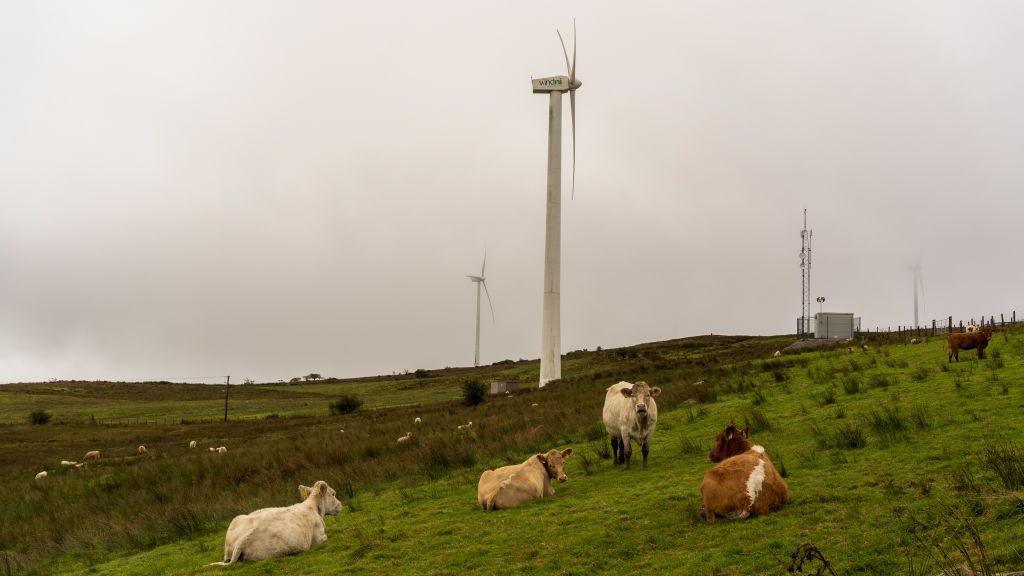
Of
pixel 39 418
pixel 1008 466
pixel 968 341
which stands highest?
pixel 968 341

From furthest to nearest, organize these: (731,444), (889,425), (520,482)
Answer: (889,425), (520,482), (731,444)

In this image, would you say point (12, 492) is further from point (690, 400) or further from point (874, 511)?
point (874, 511)

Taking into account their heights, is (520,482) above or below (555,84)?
below

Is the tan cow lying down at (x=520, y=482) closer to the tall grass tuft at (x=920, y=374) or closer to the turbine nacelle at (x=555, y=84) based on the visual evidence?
the tall grass tuft at (x=920, y=374)

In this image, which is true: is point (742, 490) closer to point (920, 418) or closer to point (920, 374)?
point (920, 418)

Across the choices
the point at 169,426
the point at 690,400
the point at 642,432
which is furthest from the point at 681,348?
the point at 642,432

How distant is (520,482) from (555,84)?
49.2 meters

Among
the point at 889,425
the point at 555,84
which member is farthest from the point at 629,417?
the point at 555,84

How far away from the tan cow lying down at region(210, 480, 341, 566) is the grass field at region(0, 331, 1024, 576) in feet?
1.01

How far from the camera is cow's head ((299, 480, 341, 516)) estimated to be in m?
13.8

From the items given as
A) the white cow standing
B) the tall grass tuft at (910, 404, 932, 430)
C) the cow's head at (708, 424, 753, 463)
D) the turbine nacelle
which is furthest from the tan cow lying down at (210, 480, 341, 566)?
the turbine nacelle

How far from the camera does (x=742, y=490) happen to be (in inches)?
403

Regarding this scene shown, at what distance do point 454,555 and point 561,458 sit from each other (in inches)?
172

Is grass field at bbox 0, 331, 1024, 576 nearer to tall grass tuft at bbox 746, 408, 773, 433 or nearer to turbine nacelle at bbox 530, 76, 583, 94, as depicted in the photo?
tall grass tuft at bbox 746, 408, 773, 433
